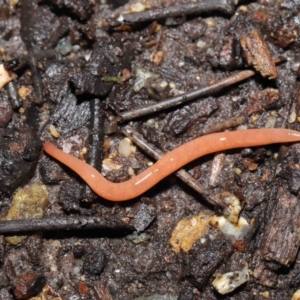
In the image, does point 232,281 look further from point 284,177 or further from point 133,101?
point 133,101

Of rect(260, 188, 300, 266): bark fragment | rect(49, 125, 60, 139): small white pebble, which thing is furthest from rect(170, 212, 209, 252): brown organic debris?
rect(49, 125, 60, 139): small white pebble

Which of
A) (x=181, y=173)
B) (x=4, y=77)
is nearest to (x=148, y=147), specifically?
(x=181, y=173)

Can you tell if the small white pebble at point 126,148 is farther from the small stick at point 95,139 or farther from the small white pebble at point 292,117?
the small white pebble at point 292,117

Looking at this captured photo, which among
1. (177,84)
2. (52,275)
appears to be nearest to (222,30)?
(177,84)

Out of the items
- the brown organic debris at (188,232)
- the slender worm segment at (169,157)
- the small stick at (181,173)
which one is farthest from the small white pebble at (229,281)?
the slender worm segment at (169,157)

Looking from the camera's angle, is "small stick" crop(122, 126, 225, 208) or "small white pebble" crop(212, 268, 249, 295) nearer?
"small white pebble" crop(212, 268, 249, 295)

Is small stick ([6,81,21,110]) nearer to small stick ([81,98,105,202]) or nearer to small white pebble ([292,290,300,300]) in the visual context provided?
small stick ([81,98,105,202])
